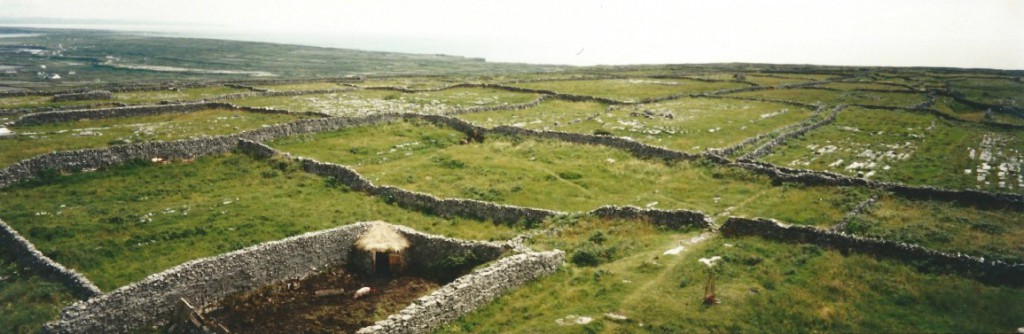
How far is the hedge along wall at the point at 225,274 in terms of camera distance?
18.3 m

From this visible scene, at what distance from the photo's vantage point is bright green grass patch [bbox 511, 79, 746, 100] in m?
80.0

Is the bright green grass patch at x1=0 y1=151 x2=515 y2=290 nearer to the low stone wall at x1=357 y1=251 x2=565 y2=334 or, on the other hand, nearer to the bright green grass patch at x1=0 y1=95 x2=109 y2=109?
the low stone wall at x1=357 y1=251 x2=565 y2=334

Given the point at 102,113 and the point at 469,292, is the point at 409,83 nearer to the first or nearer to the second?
the point at 102,113

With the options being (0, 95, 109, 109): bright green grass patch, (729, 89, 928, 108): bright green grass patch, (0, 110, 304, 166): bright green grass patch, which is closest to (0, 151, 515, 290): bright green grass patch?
(0, 110, 304, 166): bright green grass patch

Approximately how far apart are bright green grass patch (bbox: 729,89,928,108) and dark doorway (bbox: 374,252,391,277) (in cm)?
6030

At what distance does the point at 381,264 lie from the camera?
2512cm

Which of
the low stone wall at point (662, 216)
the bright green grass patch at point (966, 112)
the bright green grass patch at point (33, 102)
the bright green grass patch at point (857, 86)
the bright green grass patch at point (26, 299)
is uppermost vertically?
the bright green grass patch at point (857, 86)

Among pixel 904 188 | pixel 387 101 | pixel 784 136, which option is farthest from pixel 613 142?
pixel 387 101

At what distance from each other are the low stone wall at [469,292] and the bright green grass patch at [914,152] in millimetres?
25358

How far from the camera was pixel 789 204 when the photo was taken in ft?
94.0

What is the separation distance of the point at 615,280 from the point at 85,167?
3424 cm

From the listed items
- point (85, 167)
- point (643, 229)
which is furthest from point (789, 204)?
point (85, 167)

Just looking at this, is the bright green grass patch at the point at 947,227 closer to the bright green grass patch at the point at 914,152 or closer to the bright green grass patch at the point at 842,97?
the bright green grass patch at the point at 914,152

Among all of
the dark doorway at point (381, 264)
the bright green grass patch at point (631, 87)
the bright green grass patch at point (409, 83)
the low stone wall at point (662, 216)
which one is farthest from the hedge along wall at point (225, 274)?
the bright green grass patch at point (409, 83)
